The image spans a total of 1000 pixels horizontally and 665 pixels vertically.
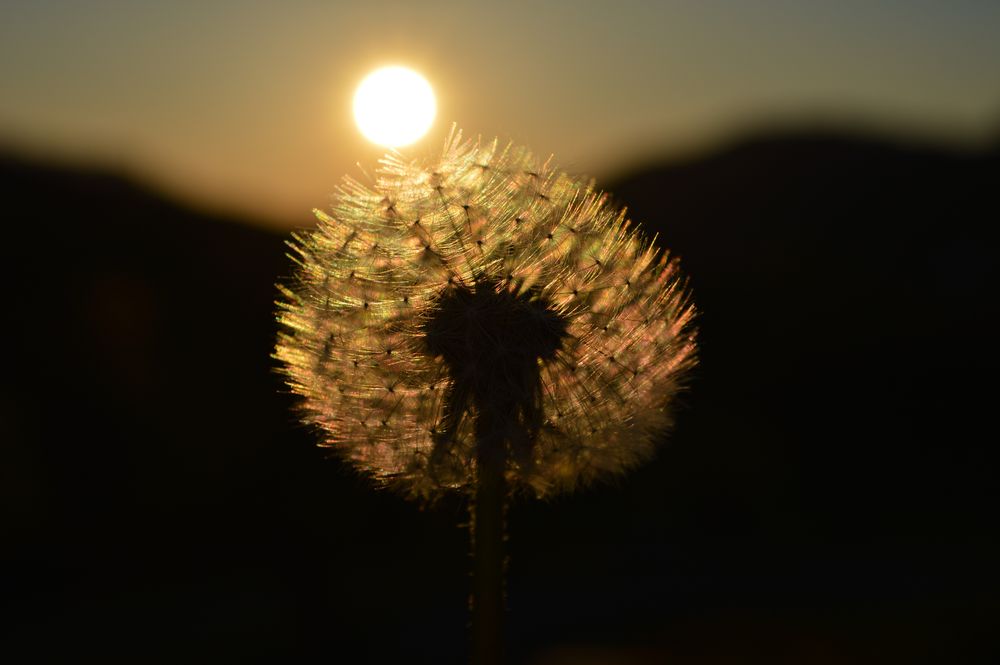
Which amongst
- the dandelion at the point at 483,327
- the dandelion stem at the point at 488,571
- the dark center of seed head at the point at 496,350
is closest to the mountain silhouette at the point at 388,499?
the dandelion at the point at 483,327

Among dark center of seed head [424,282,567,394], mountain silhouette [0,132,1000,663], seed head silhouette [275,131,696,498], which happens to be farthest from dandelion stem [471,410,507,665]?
mountain silhouette [0,132,1000,663]

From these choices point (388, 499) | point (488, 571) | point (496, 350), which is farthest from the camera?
point (388, 499)

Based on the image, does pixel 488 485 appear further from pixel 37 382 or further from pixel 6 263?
pixel 6 263

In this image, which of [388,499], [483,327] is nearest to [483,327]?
[483,327]

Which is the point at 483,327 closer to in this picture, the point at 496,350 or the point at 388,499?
the point at 496,350

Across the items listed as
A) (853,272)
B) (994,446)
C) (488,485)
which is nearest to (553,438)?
(488,485)

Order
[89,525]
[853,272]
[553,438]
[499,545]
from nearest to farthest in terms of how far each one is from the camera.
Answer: [499,545], [553,438], [89,525], [853,272]

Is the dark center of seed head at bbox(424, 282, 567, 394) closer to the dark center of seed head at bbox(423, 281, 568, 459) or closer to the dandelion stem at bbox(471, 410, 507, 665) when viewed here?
the dark center of seed head at bbox(423, 281, 568, 459)
